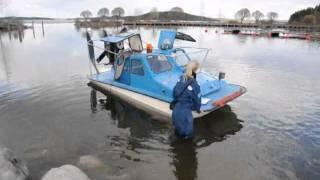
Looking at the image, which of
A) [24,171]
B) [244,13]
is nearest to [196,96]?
[24,171]

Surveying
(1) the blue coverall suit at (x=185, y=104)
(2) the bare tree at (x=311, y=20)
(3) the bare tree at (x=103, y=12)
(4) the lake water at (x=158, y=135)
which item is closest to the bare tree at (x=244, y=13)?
(2) the bare tree at (x=311, y=20)

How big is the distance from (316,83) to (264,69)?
4.44 meters

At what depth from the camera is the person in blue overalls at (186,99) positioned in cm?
759

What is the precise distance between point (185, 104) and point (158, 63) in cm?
387

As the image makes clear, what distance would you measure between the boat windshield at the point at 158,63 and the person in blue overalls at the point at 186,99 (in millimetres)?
3404

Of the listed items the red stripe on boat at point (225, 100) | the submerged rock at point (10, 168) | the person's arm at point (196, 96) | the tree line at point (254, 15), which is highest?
the tree line at point (254, 15)

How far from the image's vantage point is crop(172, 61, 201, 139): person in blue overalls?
759 cm

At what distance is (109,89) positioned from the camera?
42.7ft

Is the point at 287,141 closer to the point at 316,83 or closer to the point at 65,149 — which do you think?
the point at 65,149

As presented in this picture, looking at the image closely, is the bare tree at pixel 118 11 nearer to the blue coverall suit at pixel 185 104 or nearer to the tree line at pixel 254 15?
the tree line at pixel 254 15

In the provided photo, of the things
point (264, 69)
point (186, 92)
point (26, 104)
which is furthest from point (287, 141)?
point (264, 69)

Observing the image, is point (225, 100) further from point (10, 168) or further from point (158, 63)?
point (10, 168)

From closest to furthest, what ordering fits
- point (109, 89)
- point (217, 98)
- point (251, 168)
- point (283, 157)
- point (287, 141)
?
point (251, 168)
point (283, 157)
point (287, 141)
point (217, 98)
point (109, 89)

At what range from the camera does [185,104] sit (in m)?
7.85
